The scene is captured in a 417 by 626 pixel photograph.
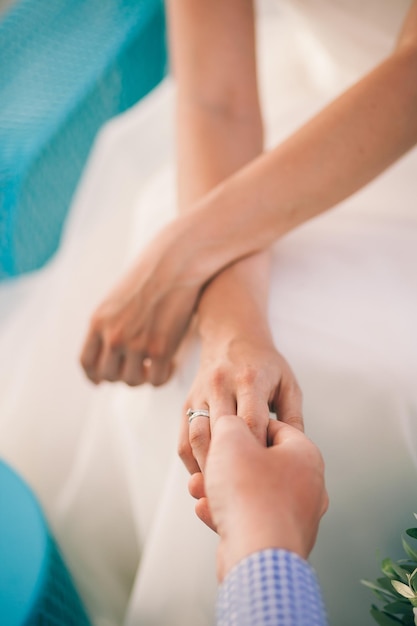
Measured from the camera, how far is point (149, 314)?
2.41 ft

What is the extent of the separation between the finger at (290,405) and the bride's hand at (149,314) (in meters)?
0.21

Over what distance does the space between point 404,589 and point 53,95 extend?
126cm

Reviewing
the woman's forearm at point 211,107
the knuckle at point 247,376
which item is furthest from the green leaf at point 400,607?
the woman's forearm at point 211,107

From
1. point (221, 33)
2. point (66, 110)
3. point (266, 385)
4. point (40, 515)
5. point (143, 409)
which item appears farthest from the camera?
point (66, 110)

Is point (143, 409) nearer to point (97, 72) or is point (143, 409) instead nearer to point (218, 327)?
point (218, 327)

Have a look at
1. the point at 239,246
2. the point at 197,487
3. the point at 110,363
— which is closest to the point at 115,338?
the point at 110,363

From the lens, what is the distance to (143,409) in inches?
31.2

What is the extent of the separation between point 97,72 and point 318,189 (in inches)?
36.2

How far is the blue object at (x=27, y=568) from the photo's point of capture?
586 mm

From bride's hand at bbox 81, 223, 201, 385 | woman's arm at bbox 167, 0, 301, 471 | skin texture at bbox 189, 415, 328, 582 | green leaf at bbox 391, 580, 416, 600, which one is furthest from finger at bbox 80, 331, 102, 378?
green leaf at bbox 391, 580, 416, 600

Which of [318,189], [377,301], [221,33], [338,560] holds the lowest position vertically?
[338,560]

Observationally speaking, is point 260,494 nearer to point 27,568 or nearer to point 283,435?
point 283,435

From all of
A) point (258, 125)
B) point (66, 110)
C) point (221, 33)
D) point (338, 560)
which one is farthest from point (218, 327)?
point (66, 110)

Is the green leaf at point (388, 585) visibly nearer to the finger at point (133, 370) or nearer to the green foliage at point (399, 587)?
the green foliage at point (399, 587)
